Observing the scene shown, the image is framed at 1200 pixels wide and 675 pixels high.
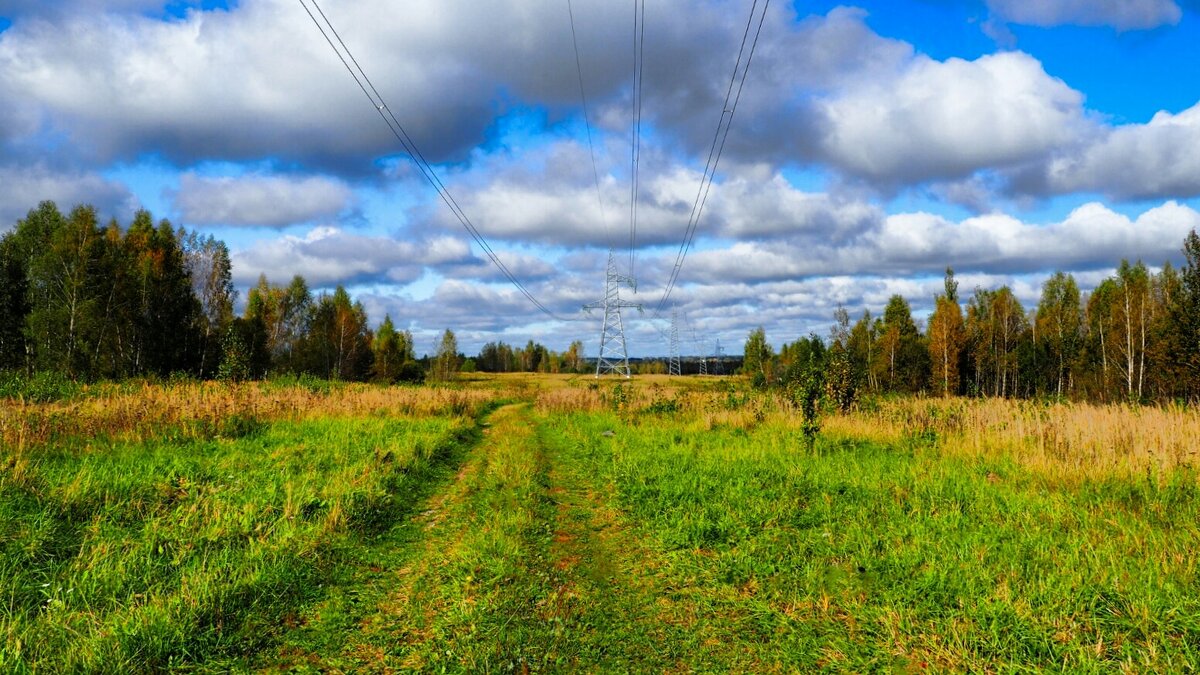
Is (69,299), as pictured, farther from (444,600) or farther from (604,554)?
(604,554)

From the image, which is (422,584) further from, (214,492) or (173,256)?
(173,256)

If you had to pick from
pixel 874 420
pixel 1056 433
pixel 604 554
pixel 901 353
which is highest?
pixel 901 353

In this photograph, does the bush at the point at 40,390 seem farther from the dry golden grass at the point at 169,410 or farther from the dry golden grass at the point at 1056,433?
the dry golden grass at the point at 1056,433

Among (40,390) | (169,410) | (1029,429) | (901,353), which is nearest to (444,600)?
(169,410)

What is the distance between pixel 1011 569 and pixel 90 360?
49.4 metres

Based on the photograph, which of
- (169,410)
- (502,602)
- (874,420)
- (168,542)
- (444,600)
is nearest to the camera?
(502,602)

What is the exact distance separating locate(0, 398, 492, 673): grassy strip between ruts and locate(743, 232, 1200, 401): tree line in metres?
36.4

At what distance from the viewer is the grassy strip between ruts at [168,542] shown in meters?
4.30

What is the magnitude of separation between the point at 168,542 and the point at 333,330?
2648 inches

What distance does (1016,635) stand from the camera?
4320 millimetres

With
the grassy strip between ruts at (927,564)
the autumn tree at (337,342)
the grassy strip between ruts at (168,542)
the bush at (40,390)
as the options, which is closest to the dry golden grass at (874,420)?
the bush at (40,390)

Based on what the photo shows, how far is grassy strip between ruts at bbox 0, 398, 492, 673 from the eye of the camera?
430 centimetres

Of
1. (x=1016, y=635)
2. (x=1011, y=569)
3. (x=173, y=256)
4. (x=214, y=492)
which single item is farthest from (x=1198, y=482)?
(x=173, y=256)

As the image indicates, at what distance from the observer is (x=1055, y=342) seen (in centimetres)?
6269
